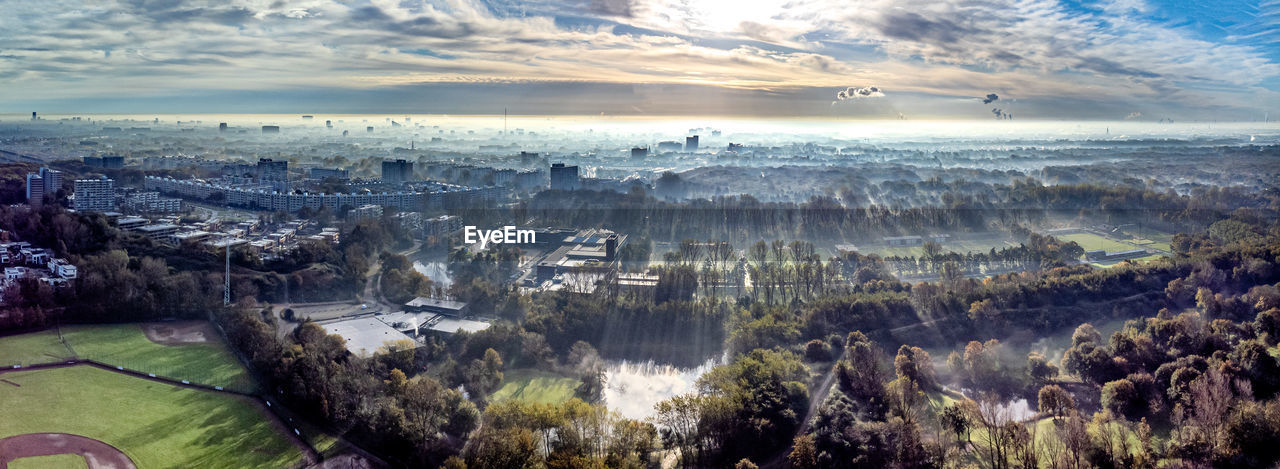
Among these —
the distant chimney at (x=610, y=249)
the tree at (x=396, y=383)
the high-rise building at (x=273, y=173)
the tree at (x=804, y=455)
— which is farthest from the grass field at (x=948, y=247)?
the high-rise building at (x=273, y=173)

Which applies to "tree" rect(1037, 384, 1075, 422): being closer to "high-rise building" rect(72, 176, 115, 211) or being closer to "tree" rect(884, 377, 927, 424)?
"tree" rect(884, 377, 927, 424)

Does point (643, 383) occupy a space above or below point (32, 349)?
below

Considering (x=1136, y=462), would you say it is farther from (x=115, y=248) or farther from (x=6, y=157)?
(x=6, y=157)

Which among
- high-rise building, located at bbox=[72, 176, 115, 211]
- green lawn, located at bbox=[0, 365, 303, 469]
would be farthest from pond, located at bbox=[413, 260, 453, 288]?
high-rise building, located at bbox=[72, 176, 115, 211]

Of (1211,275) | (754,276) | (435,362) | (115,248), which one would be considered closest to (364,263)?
(115,248)

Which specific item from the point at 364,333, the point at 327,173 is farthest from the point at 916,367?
the point at 327,173

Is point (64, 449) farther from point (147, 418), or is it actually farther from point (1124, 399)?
point (1124, 399)

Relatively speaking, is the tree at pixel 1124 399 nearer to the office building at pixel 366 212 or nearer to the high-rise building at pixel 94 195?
the office building at pixel 366 212
